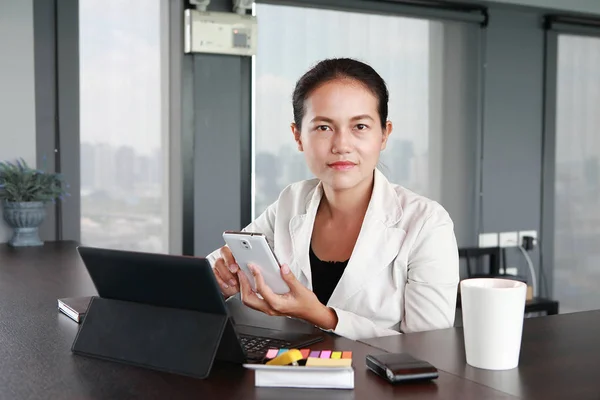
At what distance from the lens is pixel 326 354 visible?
109cm

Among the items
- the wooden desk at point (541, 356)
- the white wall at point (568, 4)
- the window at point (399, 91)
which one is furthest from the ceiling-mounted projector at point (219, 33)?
the wooden desk at point (541, 356)

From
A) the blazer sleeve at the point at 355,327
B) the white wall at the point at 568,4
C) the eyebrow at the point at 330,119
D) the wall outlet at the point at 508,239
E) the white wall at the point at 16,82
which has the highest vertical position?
the white wall at the point at 568,4

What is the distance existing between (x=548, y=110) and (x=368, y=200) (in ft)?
9.87

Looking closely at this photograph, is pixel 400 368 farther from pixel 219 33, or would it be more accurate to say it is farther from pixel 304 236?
pixel 219 33

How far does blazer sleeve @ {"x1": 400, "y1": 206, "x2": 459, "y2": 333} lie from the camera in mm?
1628

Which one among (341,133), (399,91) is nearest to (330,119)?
(341,133)

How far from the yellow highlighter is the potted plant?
7.05ft

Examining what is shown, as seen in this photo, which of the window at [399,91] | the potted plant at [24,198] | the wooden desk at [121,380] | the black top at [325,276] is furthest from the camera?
the window at [399,91]

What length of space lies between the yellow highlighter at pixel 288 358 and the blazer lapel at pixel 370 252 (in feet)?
2.16

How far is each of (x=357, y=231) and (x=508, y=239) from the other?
2836mm

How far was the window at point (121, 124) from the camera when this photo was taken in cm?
339

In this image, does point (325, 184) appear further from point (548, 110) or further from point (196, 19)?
point (548, 110)

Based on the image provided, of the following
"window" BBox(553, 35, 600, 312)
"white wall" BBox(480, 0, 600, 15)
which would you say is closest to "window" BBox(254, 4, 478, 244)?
"white wall" BBox(480, 0, 600, 15)

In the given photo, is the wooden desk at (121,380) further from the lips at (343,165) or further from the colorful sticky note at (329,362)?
the lips at (343,165)
